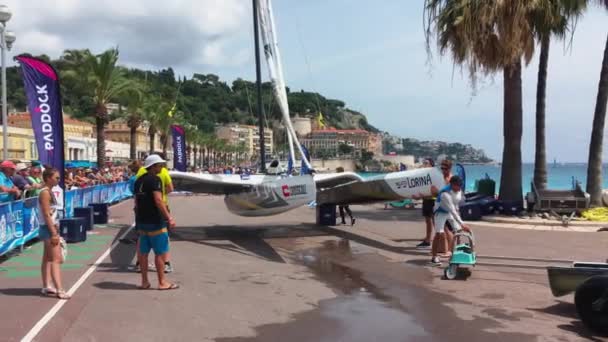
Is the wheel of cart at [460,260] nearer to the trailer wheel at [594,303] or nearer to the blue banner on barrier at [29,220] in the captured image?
the trailer wheel at [594,303]

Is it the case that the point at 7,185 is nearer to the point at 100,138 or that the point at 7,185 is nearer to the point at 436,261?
the point at 436,261

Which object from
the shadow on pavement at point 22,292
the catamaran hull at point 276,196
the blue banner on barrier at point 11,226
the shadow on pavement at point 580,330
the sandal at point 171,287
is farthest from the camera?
the catamaran hull at point 276,196

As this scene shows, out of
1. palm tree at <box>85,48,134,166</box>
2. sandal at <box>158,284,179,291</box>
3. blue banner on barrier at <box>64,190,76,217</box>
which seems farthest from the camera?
palm tree at <box>85,48,134,166</box>

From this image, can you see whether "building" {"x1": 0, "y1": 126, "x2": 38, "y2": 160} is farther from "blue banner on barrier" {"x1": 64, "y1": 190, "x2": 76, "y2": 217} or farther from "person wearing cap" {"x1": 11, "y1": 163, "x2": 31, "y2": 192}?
"person wearing cap" {"x1": 11, "y1": 163, "x2": 31, "y2": 192}

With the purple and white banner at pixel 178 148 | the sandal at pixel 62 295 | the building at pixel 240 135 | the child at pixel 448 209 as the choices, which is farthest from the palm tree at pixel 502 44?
the building at pixel 240 135

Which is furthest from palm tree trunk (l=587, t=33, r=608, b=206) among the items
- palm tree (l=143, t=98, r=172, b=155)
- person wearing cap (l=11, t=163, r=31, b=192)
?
palm tree (l=143, t=98, r=172, b=155)

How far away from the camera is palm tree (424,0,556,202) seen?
55.3 ft

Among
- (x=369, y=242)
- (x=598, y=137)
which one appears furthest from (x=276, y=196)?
(x=598, y=137)

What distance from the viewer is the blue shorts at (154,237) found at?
759 cm

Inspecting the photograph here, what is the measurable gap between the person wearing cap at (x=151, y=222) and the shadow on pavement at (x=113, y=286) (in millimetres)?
235

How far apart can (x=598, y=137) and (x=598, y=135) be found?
7cm

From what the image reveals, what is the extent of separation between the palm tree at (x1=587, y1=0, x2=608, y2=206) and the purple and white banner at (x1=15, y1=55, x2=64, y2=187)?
15.2 metres

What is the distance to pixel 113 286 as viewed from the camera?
25.9ft

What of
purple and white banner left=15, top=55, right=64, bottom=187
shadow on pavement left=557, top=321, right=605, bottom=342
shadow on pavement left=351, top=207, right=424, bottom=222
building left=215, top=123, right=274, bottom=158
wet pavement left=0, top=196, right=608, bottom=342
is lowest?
shadow on pavement left=557, top=321, right=605, bottom=342
